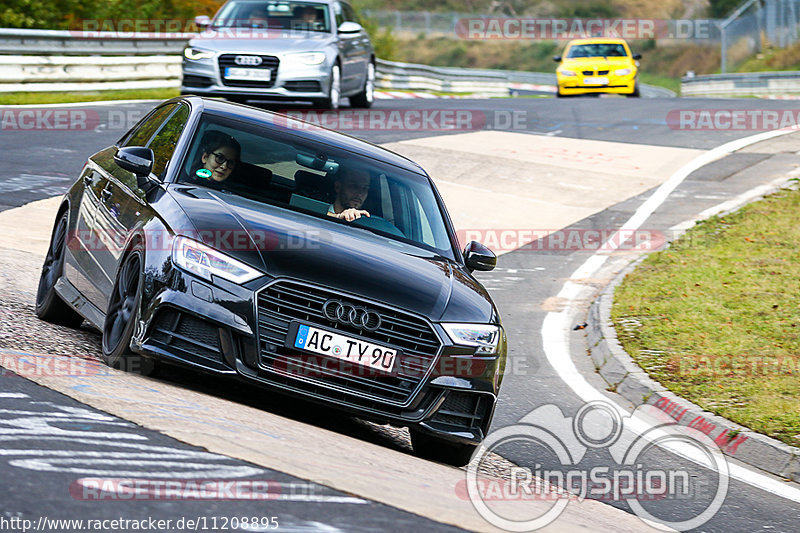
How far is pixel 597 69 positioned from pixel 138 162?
27.2 meters

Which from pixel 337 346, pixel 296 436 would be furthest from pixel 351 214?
pixel 296 436

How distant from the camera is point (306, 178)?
6.72 metres

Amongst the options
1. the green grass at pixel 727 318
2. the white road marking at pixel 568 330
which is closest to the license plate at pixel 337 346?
the white road marking at pixel 568 330

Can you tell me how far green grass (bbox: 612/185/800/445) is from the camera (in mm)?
7816

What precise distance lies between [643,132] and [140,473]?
63.6 ft

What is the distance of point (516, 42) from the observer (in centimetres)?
8281

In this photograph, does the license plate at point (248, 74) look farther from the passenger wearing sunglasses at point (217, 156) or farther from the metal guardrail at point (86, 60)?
the passenger wearing sunglasses at point (217, 156)

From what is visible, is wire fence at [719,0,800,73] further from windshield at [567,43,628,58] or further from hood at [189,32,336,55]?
hood at [189,32,336,55]

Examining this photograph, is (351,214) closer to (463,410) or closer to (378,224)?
(378,224)

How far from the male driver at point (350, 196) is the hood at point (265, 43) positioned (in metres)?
11.9

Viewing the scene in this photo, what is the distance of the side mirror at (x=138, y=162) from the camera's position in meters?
6.48

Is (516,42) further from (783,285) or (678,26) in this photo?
(783,285)

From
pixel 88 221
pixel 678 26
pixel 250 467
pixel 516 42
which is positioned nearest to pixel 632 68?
pixel 88 221

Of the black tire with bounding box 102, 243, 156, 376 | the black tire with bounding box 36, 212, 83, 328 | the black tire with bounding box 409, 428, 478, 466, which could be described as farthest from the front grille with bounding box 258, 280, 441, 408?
the black tire with bounding box 36, 212, 83, 328
